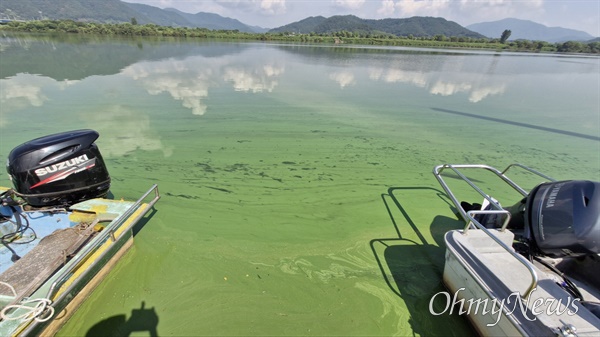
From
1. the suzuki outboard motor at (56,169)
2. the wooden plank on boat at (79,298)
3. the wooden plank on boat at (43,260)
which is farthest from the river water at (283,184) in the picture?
the suzuki outboard motor at (56,169)

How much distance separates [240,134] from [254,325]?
4.29 metres

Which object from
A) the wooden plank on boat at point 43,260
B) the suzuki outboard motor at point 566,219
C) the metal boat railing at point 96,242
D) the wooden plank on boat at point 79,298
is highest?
the suzuki outboard motor at point 566,219

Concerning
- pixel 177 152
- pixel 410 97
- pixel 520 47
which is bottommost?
pixel 177 152

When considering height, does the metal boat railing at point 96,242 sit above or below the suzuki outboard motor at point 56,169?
below

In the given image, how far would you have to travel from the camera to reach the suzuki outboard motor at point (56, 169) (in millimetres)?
2383

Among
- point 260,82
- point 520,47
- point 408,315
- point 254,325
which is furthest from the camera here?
point 520,47

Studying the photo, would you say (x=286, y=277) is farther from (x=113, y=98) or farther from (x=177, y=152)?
(x=113, y=98)

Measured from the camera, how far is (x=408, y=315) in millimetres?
2332

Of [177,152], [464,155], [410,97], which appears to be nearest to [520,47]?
[410,97]

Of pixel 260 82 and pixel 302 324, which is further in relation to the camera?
pixel 260 82

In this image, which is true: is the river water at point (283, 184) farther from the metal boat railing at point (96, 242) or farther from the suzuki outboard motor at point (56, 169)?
the suzuki outboard motor at point (56, 169)

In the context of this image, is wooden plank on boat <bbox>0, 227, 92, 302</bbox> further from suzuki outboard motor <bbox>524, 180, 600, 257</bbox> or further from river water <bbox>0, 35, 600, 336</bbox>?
suzuki outboard motor <bbox>524, 180, 600, 257</bbox>

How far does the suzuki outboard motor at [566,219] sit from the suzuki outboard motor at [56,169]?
13.4ft

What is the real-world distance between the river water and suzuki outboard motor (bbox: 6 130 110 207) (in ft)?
2.61
